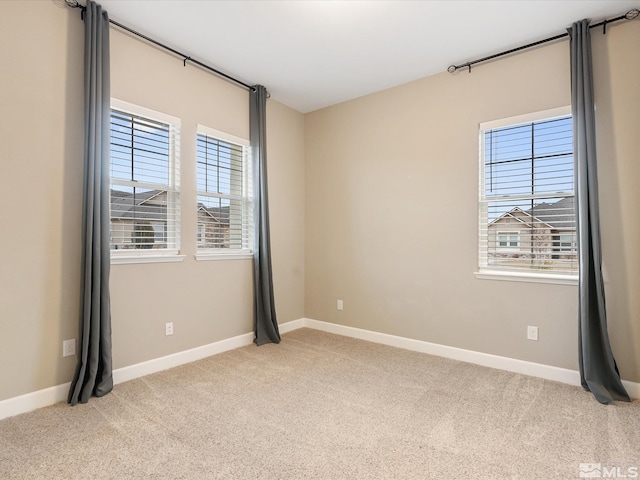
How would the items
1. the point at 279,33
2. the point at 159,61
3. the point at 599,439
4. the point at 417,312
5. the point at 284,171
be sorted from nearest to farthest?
the point at 599,439
the point at 279,33
the point at 159,61
the point at 417,312
the point at 284,171

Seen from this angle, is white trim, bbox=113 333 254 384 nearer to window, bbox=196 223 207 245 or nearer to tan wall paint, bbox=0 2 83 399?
tan wall paint, bbox=0 2 83 399

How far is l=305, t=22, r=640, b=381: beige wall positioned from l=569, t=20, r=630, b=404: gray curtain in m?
0.15

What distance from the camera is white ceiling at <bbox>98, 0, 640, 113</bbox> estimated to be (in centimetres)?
250

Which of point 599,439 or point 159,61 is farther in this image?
point 159,61

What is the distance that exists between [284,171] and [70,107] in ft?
7.43

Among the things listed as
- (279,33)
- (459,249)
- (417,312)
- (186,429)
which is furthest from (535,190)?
(186,429)

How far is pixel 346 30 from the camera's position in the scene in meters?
2.78

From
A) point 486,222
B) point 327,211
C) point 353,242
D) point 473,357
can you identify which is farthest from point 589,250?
point 327,211

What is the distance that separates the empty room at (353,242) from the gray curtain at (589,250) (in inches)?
0.7

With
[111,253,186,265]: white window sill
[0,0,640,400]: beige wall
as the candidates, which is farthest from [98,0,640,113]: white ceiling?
[111,253,186,265]: white window sill

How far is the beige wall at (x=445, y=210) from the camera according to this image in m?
2.58

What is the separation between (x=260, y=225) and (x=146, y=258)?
123 centimetres

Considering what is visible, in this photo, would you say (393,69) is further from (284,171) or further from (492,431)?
(492,431)

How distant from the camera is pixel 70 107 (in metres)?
2.49
